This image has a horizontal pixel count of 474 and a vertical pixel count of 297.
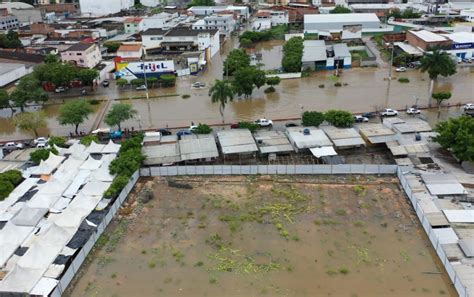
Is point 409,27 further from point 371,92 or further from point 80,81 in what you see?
point 80,81

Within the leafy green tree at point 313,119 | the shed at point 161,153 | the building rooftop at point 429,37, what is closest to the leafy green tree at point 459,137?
the leafy green tree at point 313,119

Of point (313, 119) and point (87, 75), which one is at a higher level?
point (87, 75)

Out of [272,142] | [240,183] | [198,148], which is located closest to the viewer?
[240,183]

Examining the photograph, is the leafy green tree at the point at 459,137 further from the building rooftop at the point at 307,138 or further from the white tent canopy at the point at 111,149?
the white tent canopy at the point at 111,149

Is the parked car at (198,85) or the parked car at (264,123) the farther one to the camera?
the parked car at (198,85)

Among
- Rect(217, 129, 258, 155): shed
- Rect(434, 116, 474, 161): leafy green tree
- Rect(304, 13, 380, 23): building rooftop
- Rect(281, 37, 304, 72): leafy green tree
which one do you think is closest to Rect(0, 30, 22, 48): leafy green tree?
Rect(281, 37, 304, 72): leafy green tree

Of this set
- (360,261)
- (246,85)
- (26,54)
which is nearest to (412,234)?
(360,261)

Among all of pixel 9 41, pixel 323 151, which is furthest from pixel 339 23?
pixel 9 41

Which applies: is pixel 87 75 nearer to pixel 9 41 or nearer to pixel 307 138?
pixel 307 138
